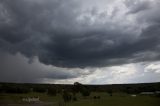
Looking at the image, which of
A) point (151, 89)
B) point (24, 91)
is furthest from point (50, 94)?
point (151, 89)

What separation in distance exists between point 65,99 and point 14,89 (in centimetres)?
7550

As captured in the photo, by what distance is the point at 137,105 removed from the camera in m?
86.3

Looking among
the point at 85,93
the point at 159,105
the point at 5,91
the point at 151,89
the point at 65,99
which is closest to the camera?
the point at 159,105

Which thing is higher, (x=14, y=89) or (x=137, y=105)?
(x=14, y=89)

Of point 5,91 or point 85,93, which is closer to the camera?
point 85,93

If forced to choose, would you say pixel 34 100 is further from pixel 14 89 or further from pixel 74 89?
pixel 14 89

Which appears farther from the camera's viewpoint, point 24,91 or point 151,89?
point 151,89

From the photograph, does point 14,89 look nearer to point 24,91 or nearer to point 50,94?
point 24,91

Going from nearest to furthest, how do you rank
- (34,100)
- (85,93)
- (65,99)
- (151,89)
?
(65,99)
(34,100)
(85,93)
(151,89)

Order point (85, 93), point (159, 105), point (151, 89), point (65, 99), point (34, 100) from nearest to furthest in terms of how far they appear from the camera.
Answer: point (159, 105) < point (65, 99) < point (34, 100) < point (85, 93) < point (151, 89)

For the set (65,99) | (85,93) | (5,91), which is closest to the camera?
(65,99)

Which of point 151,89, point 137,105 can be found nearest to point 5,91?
Answer: point 151,89

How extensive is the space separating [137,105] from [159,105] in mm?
6516

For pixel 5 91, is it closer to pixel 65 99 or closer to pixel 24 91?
pixel 24 91
